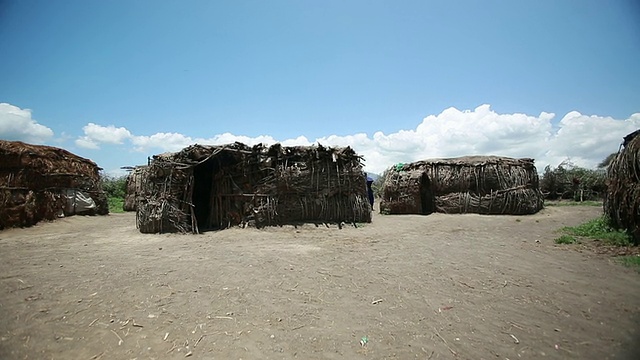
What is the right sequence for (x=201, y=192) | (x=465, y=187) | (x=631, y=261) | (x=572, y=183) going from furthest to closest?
(x=572, y=183)
(x=465, y=187)
(x=201, y=192)
(x=631, y=261)

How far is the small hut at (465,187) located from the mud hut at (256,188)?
13.6 ft

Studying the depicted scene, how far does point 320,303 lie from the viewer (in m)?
3.85

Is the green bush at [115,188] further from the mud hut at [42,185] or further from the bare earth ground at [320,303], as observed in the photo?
the bare earth ground at [320,303]

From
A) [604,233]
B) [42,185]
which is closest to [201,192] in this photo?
[42,185]

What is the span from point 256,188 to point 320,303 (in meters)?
6.85

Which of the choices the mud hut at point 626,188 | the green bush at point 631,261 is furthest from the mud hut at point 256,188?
the green bush at point 631,261

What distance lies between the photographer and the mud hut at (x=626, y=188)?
630 cm

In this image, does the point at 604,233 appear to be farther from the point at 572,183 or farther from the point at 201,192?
the point at 572,183

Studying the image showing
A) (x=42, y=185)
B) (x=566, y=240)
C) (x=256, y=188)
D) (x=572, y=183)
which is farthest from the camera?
(x=572, y=183)

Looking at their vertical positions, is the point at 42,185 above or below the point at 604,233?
above

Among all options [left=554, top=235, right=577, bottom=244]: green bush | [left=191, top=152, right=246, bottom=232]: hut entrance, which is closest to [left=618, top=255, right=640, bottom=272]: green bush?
[left=554, top=235, right=577, bottom=244]: green bush

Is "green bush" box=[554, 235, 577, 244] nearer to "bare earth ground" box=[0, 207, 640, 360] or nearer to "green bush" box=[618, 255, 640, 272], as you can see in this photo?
"bare earth ground" box=[0, 207, 640, 360]

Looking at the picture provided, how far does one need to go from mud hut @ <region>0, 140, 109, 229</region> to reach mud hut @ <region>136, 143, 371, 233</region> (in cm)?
482

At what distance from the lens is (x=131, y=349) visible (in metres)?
2.82
